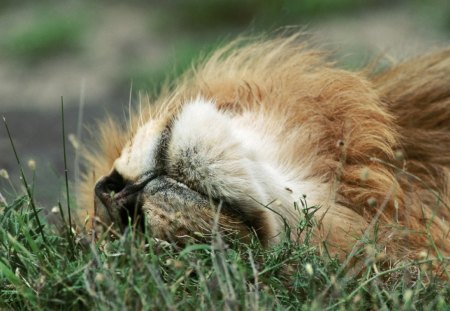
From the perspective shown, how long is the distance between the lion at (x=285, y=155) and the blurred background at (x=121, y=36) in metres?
2.78

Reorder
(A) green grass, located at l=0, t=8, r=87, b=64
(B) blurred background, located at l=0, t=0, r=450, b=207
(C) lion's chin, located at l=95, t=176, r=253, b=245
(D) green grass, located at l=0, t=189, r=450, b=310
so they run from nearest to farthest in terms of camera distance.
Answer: (D) green grass, located at l=0, t=189, r=450, b=310 → (C) lion's chin, located at l=95, t=176, r=253, b=245 → (B) blurred background, located at l=0, t=0, r=450, b=207 → (A) green grass, located at l=0, t=8, r=87, b=64

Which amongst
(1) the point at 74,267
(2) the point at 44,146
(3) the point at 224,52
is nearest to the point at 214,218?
(1) the point at 74,267

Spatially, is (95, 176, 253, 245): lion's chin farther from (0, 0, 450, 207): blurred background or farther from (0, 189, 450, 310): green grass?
(0, 0, 450, 207): blurred background

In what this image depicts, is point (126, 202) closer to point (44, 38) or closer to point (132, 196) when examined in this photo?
point (132, 196)

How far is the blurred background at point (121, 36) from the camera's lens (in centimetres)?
640

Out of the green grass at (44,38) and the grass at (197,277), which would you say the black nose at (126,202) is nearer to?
the grass at (197,277)

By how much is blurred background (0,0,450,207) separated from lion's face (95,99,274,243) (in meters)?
3.22

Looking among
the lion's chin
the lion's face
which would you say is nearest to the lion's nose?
the lion's face

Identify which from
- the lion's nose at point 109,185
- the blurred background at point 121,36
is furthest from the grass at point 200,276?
the blurred background at point 121,36

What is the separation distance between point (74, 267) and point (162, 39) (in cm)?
504

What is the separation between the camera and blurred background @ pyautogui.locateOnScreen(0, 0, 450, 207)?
6398 millimetres

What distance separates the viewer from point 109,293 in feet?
7.25

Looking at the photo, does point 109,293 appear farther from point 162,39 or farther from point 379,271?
point 162,39

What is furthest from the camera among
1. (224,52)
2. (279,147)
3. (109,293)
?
(224,52)
